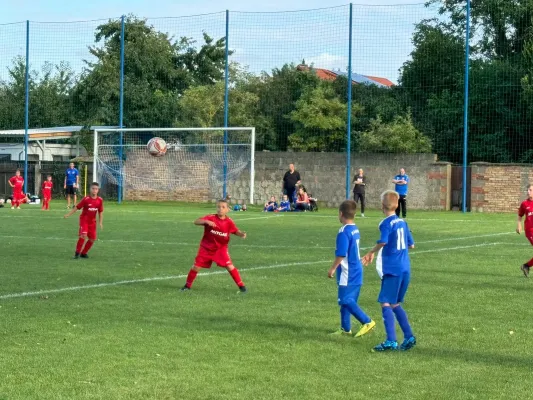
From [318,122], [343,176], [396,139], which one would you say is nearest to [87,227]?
[343,176]

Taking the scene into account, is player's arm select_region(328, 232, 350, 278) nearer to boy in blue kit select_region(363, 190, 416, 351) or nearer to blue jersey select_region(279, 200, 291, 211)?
boy in blue kit select_region(363, 190, 416, 351)

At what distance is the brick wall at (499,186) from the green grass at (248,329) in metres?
17.8

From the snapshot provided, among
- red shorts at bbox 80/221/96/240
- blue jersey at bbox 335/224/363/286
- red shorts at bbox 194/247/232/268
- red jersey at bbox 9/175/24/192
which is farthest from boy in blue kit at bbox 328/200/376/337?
red jersey at bbox 9/175/24/192

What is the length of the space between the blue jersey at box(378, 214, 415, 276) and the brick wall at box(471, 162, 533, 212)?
2902 centimetres

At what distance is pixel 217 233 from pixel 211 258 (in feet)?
1.21

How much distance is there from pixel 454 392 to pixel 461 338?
2.42m

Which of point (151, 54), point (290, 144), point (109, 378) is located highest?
point (151, 54)

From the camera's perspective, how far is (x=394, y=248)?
9234 mm

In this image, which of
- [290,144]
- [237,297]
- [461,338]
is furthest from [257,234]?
[290,144]

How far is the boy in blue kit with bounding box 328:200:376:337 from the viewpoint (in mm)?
9859

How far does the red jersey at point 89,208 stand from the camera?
18.4 metres

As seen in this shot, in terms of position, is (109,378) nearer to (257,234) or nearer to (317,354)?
(317,354)

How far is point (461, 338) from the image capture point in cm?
975

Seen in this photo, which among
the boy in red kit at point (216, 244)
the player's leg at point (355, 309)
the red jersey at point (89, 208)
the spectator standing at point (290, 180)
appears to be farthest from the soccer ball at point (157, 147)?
the player's leg at point (355, 309)
